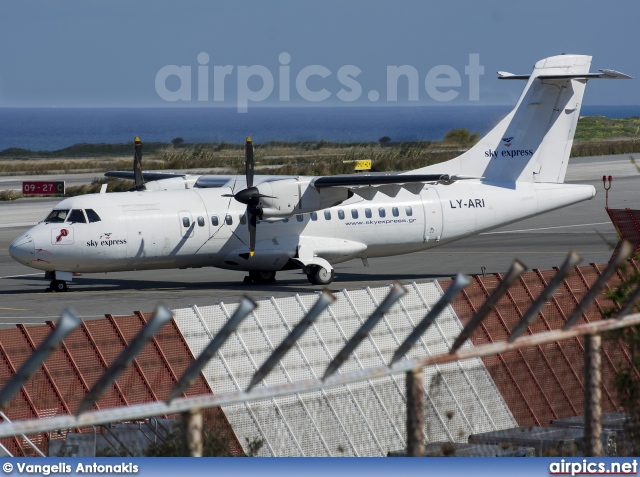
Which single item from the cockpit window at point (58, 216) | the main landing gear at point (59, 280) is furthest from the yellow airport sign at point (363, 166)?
the cockpit window at point (58, 216)

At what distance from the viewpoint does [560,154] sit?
31.6 metres

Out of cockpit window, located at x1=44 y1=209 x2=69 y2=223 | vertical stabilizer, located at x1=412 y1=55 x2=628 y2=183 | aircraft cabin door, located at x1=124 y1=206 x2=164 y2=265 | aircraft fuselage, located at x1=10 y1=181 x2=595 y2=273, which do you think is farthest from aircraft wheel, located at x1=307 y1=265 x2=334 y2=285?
cockpit window, located at x1=44 y1=209 x2=69 y2=223

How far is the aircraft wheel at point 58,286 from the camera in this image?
27312 mm

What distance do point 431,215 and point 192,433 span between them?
22950 millimetres

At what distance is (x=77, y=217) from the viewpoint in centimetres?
2633

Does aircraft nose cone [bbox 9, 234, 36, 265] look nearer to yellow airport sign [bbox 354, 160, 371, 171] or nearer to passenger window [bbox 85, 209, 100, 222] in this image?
passenger window [bbox 85, 209, 100, 222]

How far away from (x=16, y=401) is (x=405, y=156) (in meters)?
75.0

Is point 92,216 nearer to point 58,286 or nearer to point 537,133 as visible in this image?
point 58,286

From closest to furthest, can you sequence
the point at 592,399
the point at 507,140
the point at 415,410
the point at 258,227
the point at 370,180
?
1. the point at 415,410
2. the point at 592,399
3. the point at 370,180
4. the point at 258,227
5. the point at 507,140

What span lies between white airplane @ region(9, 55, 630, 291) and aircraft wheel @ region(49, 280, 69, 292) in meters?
0.03

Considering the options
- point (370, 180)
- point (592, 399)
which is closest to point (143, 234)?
point (370, 180)

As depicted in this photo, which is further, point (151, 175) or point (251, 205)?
point (151, 175)

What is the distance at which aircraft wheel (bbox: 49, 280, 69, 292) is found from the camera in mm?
27312

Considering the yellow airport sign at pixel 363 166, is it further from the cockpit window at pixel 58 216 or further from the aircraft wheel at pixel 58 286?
the cockpit window at pixel 58 216
